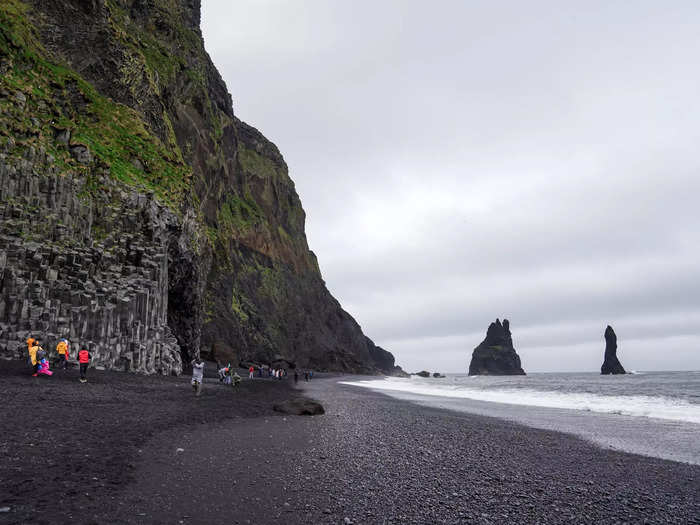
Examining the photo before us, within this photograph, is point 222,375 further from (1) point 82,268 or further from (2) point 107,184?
(2) point 107,184

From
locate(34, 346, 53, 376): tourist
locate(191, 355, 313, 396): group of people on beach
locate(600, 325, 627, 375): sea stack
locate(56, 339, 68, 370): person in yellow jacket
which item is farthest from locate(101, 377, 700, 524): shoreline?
locate(600, 325, 627, 375): sea stack

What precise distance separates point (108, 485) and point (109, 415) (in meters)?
7.12

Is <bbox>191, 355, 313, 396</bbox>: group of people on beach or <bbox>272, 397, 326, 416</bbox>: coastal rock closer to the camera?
<bbox>272, 397, 326, 416</bbox>: coastal rock

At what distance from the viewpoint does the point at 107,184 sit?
1141 inches

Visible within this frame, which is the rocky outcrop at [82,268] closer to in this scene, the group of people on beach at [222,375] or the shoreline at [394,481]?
the group of people on beach at [222,375]

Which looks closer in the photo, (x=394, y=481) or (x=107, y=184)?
(x=394, y=481)

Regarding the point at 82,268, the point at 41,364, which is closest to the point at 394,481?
the point at 41,364

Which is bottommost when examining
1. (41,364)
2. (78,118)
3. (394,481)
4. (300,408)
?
(300,408)

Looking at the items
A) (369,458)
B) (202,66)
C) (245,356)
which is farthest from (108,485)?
(202,66)

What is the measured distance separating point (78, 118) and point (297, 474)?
1398 inches

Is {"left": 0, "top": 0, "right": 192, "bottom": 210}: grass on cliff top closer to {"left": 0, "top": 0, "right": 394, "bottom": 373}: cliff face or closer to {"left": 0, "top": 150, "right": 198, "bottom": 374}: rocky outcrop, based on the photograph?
{"left": 0, "top": 0, "right": 394, "bottom": 373}: cliff face

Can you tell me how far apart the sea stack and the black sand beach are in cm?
19032

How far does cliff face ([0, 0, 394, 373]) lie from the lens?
2420 centimetres

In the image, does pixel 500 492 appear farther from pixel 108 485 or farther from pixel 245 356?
pixel 245 356
